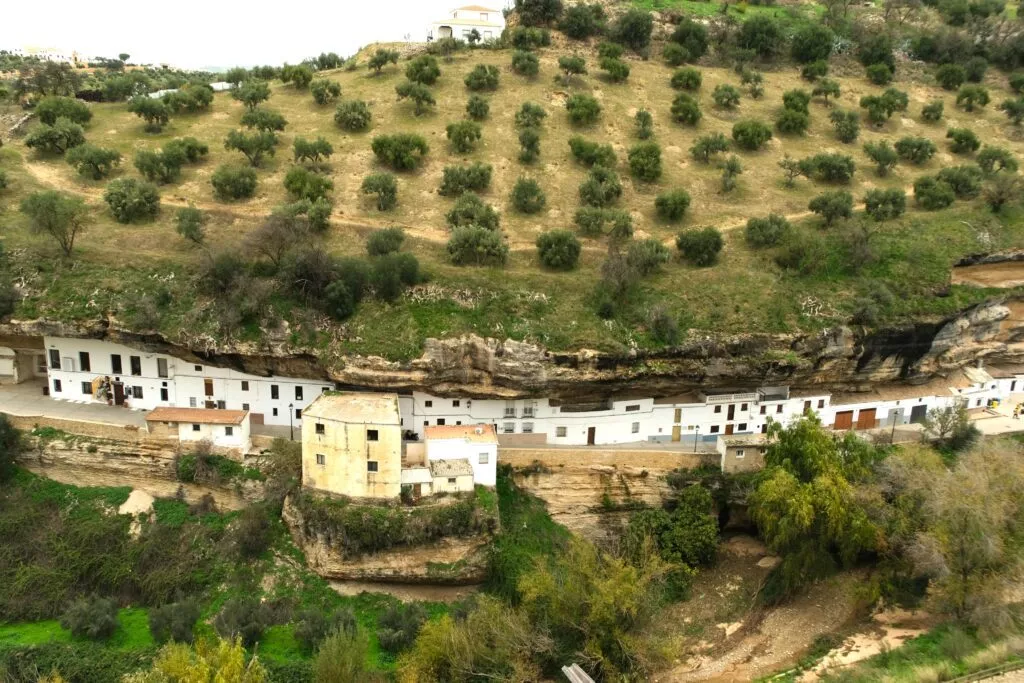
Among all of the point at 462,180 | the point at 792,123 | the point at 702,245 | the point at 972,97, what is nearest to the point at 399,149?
the point at 462,180

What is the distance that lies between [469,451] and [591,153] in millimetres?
23904

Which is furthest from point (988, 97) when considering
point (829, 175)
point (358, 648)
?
point (358, 648)

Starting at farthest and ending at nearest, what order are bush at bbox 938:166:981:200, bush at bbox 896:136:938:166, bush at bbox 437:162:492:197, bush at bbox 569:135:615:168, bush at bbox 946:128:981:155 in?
bush at bbox 946:128:981:155, bush at bbox 896:136:938:166, bush at bbox 569:135:615:168, bush at bbox 938:166:981:200, bush at bbox 437:162:492:197

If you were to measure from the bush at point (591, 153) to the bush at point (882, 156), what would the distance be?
17.2 metres

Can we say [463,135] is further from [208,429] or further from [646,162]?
[208,429]

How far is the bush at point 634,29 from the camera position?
189 ft

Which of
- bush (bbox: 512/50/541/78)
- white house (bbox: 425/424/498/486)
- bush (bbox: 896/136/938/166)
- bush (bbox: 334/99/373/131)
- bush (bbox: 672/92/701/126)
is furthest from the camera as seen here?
bush (bbox: 512/50/541/78)

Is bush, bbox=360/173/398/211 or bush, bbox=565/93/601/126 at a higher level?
bush, bbox=565/93/601/126

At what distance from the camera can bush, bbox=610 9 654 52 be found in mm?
57500

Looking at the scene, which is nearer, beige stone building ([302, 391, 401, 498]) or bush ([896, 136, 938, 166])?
beige stone building ([302, 391, 401, 498])

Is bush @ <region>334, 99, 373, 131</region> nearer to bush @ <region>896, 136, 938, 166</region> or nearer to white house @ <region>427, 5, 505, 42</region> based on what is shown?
white house @ <region>427, 5, 505, 42</region>

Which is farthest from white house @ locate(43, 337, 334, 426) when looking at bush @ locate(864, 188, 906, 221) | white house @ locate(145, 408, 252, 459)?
bush @ locate(864, 188, 906, 221)

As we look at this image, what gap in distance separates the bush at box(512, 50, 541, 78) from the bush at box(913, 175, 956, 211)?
27.6m

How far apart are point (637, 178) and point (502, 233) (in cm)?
1218
